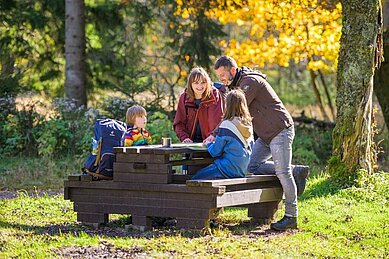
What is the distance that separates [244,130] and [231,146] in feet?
0.69

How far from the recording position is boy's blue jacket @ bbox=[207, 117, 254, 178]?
26.3ft

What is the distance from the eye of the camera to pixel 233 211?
31.7 ft

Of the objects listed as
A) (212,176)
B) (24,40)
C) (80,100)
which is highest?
(24,40)

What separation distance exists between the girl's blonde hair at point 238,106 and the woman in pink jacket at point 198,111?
0.89 m

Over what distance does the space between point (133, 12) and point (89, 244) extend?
11.6 metres

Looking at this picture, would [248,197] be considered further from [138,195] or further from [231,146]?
[138,195]

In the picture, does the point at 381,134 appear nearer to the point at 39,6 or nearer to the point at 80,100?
the point at 80,100

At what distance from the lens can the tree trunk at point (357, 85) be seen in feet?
34.3

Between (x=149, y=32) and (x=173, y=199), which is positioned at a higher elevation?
(x=149, y=32)

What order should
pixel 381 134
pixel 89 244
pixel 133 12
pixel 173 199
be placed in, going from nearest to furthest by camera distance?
pixel 89 244 < pixel 173 199 < pixel 381 134 < pixel 133 12

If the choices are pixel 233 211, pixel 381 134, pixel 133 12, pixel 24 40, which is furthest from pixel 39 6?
pixel 233 211

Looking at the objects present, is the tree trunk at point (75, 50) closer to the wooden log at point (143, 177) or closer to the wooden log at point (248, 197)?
the wooden log at point (143, 177)

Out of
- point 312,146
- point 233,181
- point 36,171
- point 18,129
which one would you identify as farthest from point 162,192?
point 18,129

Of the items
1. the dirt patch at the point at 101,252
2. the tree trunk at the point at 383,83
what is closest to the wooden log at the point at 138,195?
the dirt patch at the point at 101,252
